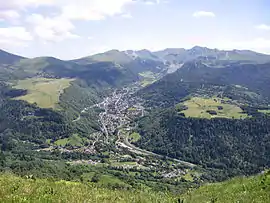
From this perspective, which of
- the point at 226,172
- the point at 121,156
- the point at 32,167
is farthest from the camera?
the point at 121,156

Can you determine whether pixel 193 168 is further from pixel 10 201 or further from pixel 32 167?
pixel 10 201

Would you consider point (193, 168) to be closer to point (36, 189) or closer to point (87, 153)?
point (87, 153)

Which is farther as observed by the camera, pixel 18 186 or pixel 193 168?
pixel 193 168

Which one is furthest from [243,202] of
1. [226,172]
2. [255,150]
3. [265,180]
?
[255,150]

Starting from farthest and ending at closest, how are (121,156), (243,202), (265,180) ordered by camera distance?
(121,156)
(265,180)
(243,202)

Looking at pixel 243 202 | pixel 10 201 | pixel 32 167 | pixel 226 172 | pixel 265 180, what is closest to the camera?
pixel 10 201

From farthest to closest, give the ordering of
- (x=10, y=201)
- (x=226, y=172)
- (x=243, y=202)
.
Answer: (x=226, y=172) → (x=243, y=202) → (x=10, y=201)

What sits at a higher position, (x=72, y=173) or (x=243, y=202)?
(x=243, y=202)

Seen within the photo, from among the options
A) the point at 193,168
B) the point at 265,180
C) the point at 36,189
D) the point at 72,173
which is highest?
the point at 36,189

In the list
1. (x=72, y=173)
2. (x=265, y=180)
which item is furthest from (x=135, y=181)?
(x=265, y=180)
